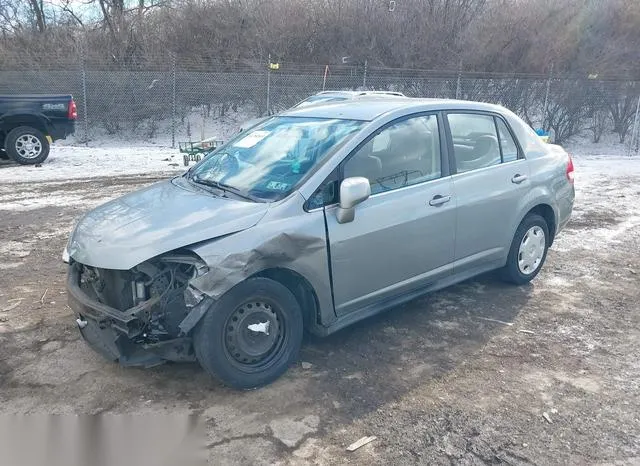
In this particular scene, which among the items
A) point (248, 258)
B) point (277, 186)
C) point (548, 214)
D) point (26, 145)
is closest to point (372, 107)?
point (277, 186)

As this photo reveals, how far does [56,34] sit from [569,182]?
2130 centimetres

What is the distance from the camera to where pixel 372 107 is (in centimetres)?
438

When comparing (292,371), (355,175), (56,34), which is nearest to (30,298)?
(292,371)

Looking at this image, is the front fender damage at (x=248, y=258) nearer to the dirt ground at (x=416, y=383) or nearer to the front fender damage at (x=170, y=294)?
the front fender damage at (x=170, y=294)

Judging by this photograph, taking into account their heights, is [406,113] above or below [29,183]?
above

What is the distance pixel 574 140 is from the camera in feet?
59.1

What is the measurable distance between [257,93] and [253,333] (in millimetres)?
15726

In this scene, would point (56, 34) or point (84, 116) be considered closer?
point (84, 116)

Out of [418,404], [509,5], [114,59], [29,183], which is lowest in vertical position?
[418,404]

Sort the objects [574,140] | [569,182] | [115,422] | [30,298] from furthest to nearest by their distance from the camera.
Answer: [574,140] → [569,182] → [30,298] → [115,422]

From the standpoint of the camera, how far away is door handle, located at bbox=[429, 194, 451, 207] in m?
4.27

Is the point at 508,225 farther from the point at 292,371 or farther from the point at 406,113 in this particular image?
the point at 292,371

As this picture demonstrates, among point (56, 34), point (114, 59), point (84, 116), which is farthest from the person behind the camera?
point (56, 34)

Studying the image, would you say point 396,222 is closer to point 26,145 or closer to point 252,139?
point 252,139
